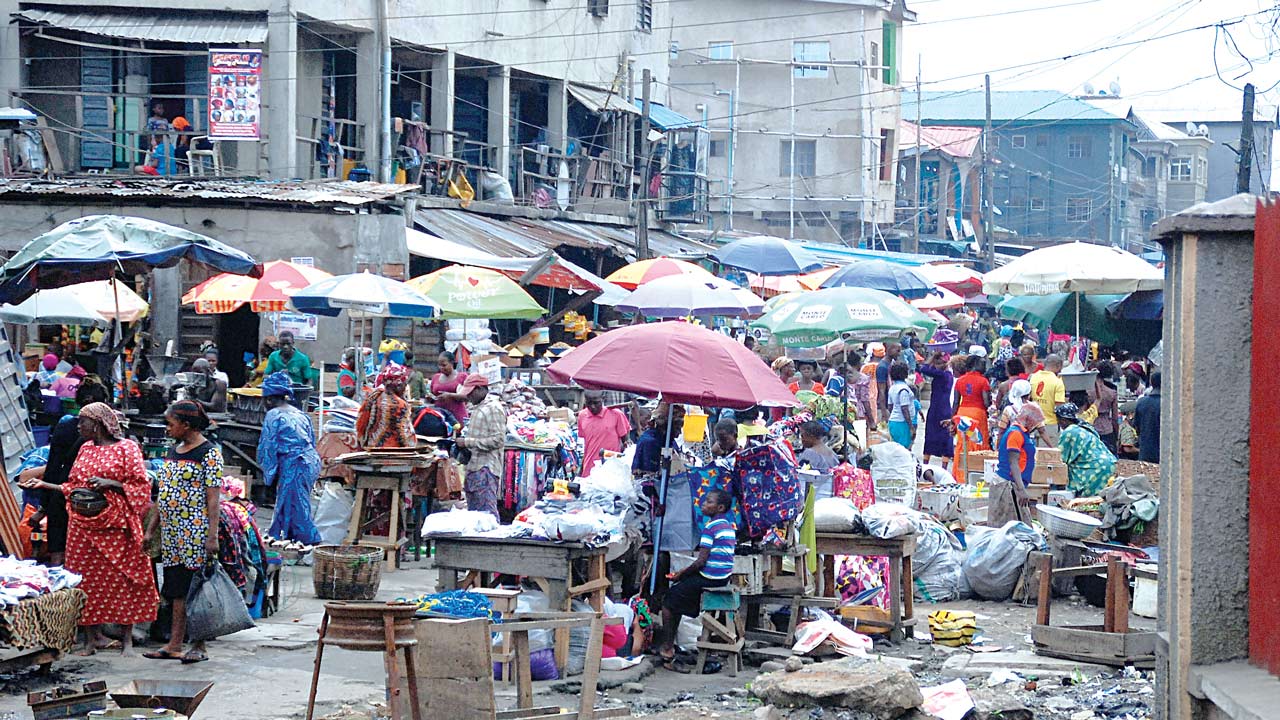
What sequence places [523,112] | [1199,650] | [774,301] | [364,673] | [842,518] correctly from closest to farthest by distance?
[1199,650], [364,673], [842,518], [774,301], [523,112]

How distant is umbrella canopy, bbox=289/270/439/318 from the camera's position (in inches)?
594

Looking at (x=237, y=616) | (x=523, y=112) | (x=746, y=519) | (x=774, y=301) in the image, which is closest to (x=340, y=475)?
(x=237, y=616)

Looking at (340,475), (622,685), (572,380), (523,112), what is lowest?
(622,685)

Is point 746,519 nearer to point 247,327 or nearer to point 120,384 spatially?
point 120,384

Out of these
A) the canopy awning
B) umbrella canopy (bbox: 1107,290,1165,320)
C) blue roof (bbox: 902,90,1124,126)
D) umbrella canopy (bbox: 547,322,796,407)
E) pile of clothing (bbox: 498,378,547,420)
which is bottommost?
pile of clothing (bbox: 498,378,547,420)

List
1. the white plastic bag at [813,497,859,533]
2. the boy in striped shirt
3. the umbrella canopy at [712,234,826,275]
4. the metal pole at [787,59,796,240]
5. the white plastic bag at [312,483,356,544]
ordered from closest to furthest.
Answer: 1. the boy in striped shirt
2. the white plastic bag at [813,497,859,533]
3. the white plastic bag at [312,483,356,544]
4. the umbrella canopy at [712,234,826,275]
5. the metal pole at [787,59,796,240]

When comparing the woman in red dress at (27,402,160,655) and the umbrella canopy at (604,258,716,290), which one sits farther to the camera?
the umbrella canopy at (604,258,716,290)

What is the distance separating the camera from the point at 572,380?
986 cm

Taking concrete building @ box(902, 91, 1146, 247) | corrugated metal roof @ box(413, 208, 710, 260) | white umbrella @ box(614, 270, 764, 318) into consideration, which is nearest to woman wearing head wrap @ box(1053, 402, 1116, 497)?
white umbrella @ box(614, 270, 764, 318)

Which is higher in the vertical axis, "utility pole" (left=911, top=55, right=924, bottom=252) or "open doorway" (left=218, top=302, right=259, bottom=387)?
"utility pole" (left=911, top=55, right=924, bottom=252)

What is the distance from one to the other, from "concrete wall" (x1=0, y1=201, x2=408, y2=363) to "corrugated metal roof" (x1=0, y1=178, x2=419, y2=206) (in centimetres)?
23

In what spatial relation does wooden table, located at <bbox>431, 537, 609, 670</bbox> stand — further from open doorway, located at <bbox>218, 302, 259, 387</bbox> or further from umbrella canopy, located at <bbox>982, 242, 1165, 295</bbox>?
open doorway, located at <bbox>218, 302, 259, 387</bbox>

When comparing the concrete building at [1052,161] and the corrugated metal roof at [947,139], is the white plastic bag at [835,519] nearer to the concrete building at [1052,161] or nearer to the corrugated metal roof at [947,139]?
the corrugated metal roof at [947,139]

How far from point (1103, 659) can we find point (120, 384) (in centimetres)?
1220
